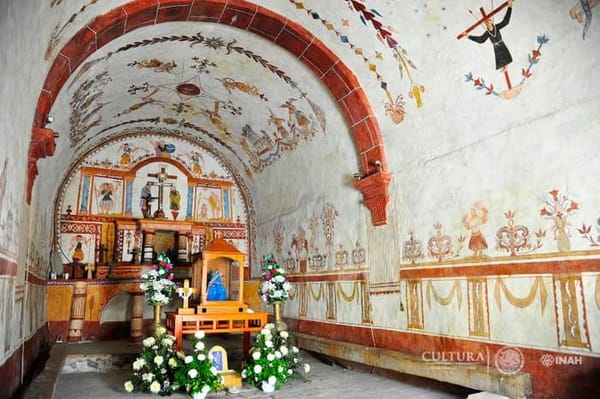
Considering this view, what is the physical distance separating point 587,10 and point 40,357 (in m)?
8.11

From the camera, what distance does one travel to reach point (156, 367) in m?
5.58

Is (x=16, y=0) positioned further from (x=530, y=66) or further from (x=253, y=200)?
(x=253, y=200)

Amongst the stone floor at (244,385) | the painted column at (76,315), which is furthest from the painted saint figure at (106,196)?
the stone floor at (244,385)

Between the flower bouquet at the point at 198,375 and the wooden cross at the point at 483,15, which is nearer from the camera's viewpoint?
the wooden cross at the point at 483,15

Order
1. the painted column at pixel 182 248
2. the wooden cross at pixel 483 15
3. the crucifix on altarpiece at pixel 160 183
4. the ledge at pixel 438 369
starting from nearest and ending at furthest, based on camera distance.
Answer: the ledge at pixel 438 369 → the wooden cross at pixel 483 15 → the painted column at pixel 182 248 → the crucifix on altarpiece at pixel 160 183

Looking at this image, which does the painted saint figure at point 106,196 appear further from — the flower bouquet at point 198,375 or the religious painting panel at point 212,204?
the flower bouquet at point 198,375

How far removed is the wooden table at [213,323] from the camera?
6180 millimetres

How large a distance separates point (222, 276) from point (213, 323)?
0.95 m

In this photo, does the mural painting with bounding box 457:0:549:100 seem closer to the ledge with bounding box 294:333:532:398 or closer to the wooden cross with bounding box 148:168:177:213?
the ledge with bounding box 294:333:532:398

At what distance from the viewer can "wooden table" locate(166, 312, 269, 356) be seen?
6180mm

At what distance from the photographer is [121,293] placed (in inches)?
384

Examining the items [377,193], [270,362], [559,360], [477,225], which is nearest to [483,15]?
[477,225]

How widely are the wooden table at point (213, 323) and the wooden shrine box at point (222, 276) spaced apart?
0.11m

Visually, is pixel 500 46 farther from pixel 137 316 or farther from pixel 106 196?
pixel 106 196
